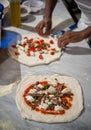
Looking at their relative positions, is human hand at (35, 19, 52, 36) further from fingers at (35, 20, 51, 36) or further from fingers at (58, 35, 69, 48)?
fingers at (58, 35, 69, 48)

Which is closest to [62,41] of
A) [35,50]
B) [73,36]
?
[73,36]

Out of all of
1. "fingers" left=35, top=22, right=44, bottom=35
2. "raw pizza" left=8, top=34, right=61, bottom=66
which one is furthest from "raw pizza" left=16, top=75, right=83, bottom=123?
"fingers" left=35, top=22, right=44, bottom=35

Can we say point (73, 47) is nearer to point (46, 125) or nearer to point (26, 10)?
point (26, 10)

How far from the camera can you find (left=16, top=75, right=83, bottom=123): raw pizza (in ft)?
4.10

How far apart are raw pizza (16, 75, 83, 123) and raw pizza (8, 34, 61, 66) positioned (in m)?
0.17

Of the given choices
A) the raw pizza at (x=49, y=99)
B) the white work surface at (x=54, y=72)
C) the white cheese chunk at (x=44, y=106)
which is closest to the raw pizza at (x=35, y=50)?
the white work surface at (x=54, y=72)

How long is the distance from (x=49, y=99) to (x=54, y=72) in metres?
0.26

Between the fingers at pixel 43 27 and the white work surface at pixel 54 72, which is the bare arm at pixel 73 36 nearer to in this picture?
the white work surface at pixel 54 72

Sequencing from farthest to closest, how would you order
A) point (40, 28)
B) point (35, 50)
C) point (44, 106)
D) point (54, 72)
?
point (40, 28)
point (35, 50)
point (54, 72)
point (44, 106)

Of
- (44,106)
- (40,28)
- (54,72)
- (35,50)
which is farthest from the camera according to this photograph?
(40,28)

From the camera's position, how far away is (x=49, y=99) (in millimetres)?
1312

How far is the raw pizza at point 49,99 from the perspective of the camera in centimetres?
125

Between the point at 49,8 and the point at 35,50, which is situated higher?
the point at 49,8

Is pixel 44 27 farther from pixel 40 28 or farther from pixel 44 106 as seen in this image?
pixel 44 106
